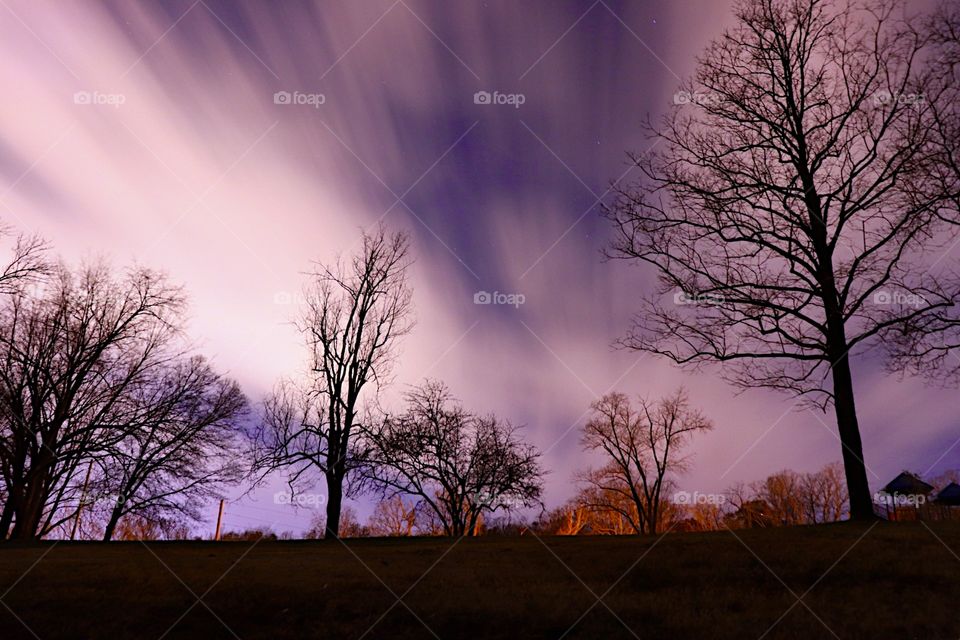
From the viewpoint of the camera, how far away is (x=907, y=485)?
41.7m

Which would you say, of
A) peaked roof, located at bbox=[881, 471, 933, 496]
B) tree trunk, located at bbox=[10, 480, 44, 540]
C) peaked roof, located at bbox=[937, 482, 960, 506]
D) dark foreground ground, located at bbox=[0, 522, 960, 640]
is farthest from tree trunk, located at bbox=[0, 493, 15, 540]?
peaked roof, located at bbox=[937, 482, 960, 506]

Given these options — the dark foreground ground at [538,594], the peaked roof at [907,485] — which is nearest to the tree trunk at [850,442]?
the dark foreground ground at [538,594]

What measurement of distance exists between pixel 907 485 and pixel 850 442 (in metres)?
36.3

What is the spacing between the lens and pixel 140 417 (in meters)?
26.4

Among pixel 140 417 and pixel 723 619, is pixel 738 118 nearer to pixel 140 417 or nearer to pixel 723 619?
pixel 723 619

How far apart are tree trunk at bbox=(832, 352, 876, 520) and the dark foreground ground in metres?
2.89

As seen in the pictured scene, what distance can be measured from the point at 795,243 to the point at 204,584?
15.5 meters

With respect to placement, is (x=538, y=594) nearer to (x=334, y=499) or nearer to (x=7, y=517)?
(x=334, y=499)

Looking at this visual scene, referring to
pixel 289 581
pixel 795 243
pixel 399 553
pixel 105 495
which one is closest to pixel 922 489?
pixel 795 243

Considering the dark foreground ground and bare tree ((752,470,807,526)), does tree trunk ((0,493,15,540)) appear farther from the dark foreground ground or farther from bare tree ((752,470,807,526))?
bare tree ((752,470,807,526))

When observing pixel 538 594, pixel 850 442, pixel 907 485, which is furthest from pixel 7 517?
pixel 907 485

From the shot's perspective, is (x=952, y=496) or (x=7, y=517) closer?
(x=7, y=517)

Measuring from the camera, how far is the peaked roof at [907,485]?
39266 millimetres

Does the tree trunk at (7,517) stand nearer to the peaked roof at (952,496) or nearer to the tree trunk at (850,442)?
the tree trunk at (850,442)
